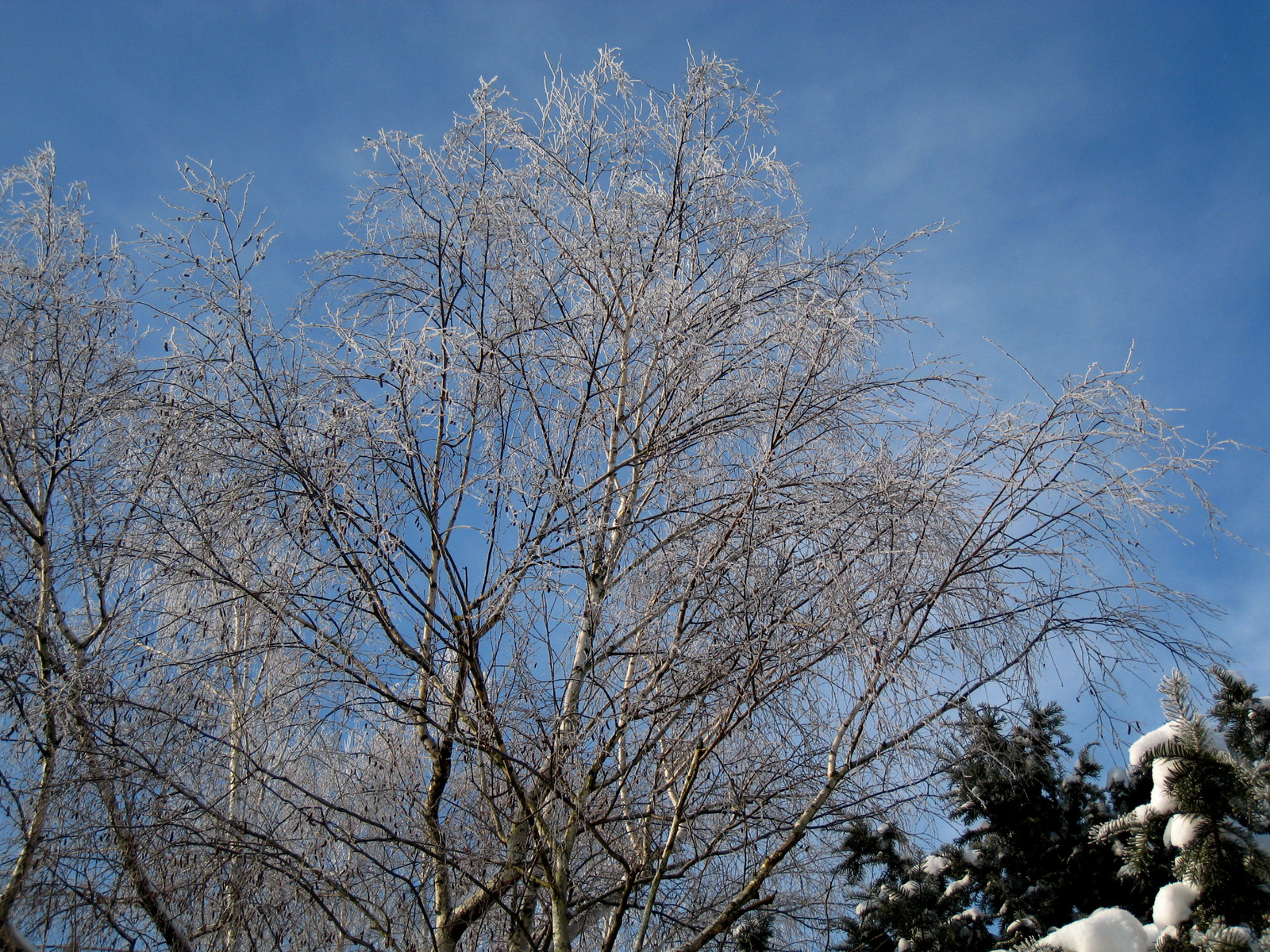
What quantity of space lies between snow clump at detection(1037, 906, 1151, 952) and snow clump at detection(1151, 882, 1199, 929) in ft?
0.72

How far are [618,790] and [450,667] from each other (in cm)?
139

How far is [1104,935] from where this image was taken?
8.09 meters

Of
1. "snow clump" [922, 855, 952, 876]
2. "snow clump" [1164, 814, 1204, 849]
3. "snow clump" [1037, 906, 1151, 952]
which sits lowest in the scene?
"snow clump" [1037, 906, 1151, 952]

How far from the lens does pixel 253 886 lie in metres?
3.79

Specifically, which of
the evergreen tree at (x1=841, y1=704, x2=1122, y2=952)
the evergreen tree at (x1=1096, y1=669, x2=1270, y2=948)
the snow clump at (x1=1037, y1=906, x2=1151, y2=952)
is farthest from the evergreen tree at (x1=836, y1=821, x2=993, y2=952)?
the evergreen tree at (x1=1096, y1=669, x2=1270, y2=948)

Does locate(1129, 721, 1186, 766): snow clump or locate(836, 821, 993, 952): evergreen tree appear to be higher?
locate(1129, 721, 1186, 766): snow clump

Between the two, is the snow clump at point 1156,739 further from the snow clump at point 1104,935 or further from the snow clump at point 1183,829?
the snow clump at point 1104,935

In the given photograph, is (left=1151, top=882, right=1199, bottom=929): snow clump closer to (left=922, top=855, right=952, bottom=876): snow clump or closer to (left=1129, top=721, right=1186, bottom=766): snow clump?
(left=1129, top=721, right=1186, bottom=766): snow clump

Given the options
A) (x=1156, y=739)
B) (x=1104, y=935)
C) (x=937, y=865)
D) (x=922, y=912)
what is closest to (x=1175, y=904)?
(x=1104, y=935)

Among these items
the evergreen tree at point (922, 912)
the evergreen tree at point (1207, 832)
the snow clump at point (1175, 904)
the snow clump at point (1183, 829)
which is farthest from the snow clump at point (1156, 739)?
the evergreen tree at point (922, 912)

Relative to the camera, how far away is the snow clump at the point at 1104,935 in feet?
26.2

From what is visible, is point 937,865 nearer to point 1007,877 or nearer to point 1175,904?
point 1007,877

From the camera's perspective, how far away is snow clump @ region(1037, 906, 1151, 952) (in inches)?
314

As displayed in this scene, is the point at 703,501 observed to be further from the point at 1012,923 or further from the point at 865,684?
the point at 1012,923
